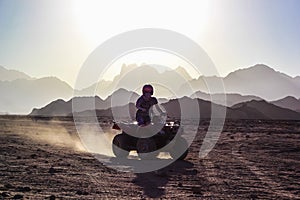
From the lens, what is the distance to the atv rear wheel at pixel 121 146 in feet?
51.2

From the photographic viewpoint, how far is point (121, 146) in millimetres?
15719

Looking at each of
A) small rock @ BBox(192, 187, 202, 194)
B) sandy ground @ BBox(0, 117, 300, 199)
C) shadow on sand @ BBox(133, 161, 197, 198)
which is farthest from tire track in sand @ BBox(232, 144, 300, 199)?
shadow on sand @ BBox(133, 161, 197, 198)

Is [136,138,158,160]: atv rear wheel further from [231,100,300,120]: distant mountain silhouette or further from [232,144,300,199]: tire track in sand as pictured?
[231,100,300,120]: distant mountain silhouette

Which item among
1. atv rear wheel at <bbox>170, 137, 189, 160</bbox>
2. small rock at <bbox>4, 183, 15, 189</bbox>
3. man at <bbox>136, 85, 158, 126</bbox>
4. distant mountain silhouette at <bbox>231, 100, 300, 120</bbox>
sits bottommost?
small rock at <bbox>4, 183, 15, 189</bbox>

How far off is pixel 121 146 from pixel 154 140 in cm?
146

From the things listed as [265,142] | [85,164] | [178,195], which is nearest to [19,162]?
[85,164]

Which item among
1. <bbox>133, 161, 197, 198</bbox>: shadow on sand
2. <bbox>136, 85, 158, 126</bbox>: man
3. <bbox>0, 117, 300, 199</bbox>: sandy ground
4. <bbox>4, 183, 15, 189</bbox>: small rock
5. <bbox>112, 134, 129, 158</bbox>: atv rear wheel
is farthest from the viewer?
<bbox>112, 134, 129, 158</bbox>: atv rear wheel

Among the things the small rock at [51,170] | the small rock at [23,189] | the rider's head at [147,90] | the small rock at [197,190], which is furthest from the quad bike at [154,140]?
the small rock at [23,189]

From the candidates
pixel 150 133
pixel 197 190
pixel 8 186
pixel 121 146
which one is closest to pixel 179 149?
pixel 150 133

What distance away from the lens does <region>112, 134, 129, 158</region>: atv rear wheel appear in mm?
15609

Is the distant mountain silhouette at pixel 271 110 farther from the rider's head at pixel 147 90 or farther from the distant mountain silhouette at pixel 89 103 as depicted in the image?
the rider's head at pixel 147 90

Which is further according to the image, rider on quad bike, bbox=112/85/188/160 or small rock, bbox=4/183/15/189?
rider on quad bike, bbox=112/85/188/160

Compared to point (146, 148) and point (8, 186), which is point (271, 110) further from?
point (8, 186)

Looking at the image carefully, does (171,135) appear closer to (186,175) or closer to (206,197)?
(186,175)
